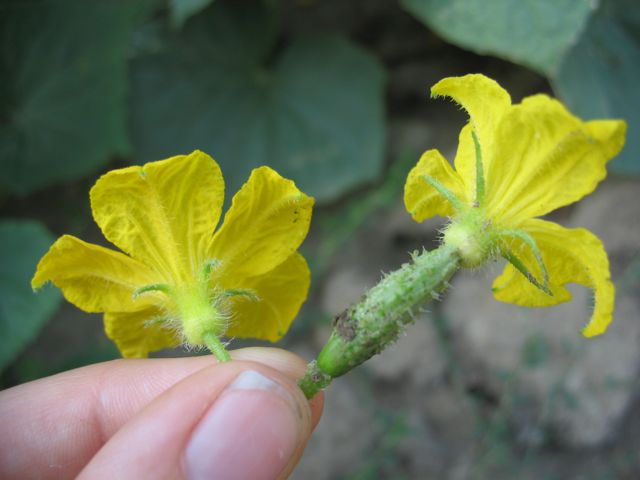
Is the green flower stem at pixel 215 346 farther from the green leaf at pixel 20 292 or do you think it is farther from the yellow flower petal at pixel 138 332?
the green leaf at pixel 20 292

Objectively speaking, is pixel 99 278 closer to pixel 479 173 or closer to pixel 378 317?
pixel 378 317

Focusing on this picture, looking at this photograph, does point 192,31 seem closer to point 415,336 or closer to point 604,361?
point 415,336

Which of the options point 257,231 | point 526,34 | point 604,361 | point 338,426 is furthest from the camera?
point 338,426

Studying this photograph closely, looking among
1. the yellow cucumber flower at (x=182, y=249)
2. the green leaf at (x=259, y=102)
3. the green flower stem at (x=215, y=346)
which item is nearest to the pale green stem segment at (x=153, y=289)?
the yellow cucumber flower at (x=182, y=249)

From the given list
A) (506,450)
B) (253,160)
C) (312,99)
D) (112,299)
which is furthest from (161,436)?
(312,99)

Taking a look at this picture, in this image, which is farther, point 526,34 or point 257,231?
point 526,34

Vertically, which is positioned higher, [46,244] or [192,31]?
[192,31]


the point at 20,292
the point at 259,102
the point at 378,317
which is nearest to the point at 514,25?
the point at 259,102
